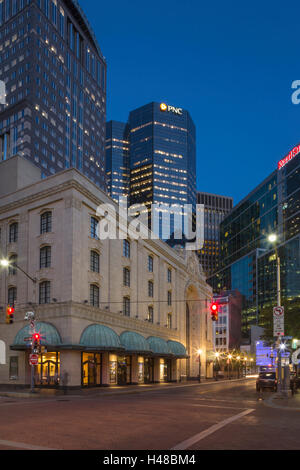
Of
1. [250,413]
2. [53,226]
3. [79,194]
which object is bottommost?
[250,413]

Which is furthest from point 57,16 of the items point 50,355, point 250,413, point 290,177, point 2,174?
point 250,413

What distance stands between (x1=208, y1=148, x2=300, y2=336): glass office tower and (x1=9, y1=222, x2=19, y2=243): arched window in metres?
90.7

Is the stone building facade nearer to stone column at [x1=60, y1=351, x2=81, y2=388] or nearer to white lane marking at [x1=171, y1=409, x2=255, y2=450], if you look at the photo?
stone column at [x1=60, y1=351, x2=81, y2=388]

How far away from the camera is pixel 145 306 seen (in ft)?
197

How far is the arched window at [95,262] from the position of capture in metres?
47.0

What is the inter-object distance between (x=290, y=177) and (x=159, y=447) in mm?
143169

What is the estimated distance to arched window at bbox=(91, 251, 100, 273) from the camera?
47.0m

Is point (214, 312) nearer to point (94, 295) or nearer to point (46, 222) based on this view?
point (94, 295)

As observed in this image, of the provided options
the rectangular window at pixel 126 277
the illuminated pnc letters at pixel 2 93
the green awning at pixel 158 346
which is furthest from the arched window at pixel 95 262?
the illuminated pnc letters at pixel 2 93

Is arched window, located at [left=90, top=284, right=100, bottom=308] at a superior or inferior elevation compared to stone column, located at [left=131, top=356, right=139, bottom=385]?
superior

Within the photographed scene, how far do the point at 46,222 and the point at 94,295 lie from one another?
27.9 ft

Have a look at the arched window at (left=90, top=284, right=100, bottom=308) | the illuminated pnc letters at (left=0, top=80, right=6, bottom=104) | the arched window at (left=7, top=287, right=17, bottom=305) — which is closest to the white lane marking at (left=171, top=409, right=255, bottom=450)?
the arched window at (left=90, top=284, right=100, bottom=308)

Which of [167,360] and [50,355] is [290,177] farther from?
[50,355]

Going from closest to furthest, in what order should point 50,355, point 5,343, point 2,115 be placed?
point 50,355 → point 5,343 → point 2,115
